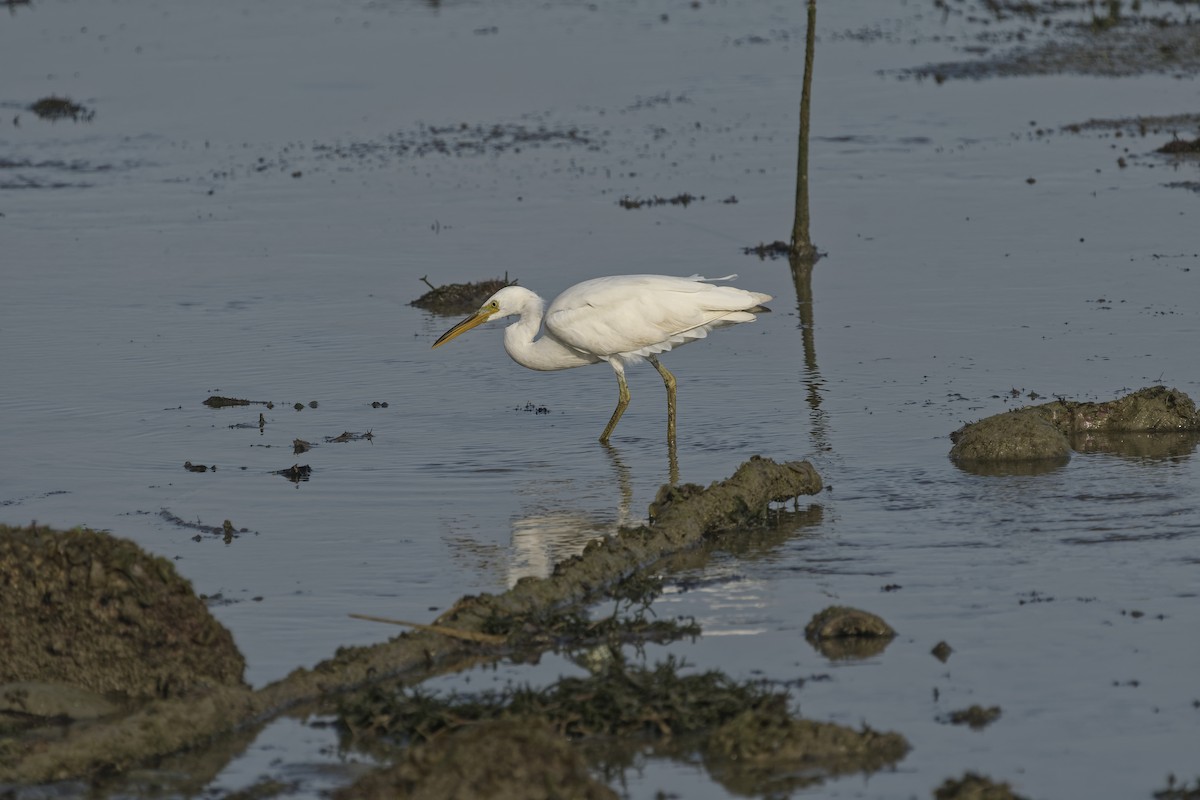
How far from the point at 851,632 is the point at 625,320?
492cm

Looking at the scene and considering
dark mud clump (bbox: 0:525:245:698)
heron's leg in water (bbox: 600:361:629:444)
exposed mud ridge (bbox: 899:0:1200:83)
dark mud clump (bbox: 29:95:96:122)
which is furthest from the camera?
exposed mud ridge (bbox: 899:0:1200:83)

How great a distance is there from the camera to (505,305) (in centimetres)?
1336

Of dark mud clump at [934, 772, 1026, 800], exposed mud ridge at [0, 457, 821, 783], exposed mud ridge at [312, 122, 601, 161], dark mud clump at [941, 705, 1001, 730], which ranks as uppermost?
exposed mud ridge at [312, 122, 601, 161]

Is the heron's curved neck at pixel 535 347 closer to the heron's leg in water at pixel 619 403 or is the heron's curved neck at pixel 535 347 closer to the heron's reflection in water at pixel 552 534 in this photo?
the heron's leg in water at pixel 619 403

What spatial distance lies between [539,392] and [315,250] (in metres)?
6.84

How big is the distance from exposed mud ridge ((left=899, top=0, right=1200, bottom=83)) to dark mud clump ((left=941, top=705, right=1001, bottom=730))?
26019 mm

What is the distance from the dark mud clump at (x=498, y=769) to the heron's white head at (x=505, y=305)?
7221 mm

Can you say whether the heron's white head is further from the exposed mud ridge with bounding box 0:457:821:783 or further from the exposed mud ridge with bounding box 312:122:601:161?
the exposed mud ridge with bounding box 312:122:601:161

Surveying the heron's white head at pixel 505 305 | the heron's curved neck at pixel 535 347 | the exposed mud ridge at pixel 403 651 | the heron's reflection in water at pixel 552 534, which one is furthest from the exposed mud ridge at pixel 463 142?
the exposed mud ridge at pixel 403 651

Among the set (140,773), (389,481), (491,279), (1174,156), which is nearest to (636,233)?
(491,279)

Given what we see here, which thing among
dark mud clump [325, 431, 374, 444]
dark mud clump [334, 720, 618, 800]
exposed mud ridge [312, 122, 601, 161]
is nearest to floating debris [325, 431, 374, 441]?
dark mud clump [325, 431, 374, 444]

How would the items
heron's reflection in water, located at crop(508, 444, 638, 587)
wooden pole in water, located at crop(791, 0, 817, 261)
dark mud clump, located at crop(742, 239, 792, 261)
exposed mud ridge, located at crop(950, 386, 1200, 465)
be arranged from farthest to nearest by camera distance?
1. dark mud clump, located at crop(742, 239, 792, 261)
2. wooden pole in water, located at crop(791, 0, 817, 261)
3. exposed mud ridge, located at crop(950, 386, 1200, 465)
4. heron's reflection in water, located at crop(508, 444, 638, 587)

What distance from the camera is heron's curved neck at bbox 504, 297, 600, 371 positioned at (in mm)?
13062

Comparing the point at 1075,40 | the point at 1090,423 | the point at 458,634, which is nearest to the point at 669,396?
the point at 1090,423
